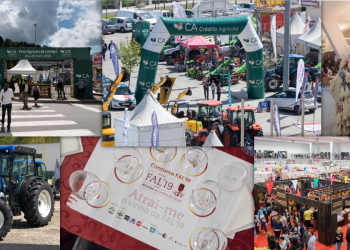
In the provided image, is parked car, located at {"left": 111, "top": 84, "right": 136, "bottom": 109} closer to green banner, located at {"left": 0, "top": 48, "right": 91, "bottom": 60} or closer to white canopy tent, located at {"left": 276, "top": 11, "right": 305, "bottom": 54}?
green banner, located at {"left": 0, "top": 48, "right": 91, "bottom": 60}

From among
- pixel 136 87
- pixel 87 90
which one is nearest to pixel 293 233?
pixel 136 87

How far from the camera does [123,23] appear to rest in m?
7.28

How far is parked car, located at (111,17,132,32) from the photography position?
23.6 ft

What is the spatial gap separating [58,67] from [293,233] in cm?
628

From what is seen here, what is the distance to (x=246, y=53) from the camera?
7.55 m

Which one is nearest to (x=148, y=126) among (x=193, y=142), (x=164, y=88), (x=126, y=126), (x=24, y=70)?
(x=126, y=126)

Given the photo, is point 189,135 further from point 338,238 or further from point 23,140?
point 338,238

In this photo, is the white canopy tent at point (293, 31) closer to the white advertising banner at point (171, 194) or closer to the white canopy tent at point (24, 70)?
the white advertising banner at point (171, 194)

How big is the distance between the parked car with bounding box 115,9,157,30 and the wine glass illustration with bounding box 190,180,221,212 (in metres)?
3.04

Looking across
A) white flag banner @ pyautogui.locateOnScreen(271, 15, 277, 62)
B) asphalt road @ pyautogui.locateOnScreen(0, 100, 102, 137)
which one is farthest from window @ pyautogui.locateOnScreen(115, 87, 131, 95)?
white flag banner @ pyautogui.locateOnScreen(271, 15, 277, 62)

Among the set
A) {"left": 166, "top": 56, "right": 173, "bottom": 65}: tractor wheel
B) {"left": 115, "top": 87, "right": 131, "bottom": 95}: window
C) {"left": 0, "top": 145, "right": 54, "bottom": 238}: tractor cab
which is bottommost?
{"left": 0, "top": 145, "right": 54, "bottom": 238}: tractor cab

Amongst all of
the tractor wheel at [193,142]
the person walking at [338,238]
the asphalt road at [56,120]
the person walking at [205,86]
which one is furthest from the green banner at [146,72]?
the person walking at [338,238]

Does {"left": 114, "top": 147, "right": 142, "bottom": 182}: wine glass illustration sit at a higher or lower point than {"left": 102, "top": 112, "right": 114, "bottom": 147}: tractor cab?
lower

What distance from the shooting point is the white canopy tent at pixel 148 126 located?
717 cm
